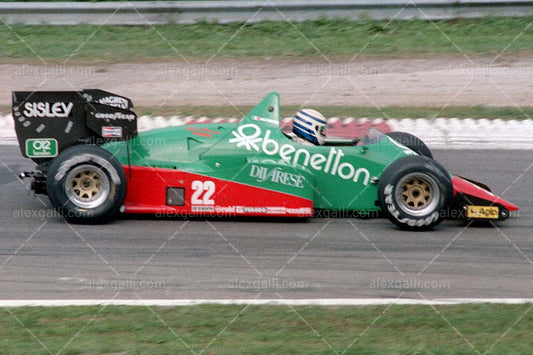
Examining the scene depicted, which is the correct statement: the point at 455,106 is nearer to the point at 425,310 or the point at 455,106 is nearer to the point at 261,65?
the point at 261,65

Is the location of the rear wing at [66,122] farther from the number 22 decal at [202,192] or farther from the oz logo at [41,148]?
the number 22 decal at [202,192]

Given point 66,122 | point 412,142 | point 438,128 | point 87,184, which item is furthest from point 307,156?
point 438,128

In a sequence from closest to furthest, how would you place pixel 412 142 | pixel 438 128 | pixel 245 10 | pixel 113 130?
pixel 113 130
pixel 412 142
pixel 438 128
pixel 245 10

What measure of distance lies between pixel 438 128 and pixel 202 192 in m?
5.09

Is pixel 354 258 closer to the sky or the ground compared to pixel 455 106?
closer to the ground

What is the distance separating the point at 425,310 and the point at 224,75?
383 inches

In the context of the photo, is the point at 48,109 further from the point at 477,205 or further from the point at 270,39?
the point at 270,39

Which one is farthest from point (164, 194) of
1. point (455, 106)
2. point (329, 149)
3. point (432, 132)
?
point (455, 106)

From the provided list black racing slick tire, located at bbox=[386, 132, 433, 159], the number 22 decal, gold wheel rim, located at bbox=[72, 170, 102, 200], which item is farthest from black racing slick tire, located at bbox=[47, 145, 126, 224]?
black racing slick tire, located at bbox=[386, 132, 433, 159]

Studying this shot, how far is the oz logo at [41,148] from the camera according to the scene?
8.24m

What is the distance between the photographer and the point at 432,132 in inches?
473

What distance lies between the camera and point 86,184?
8094 mm

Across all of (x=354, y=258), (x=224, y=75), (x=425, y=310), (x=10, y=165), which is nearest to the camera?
(x=425, y=310)

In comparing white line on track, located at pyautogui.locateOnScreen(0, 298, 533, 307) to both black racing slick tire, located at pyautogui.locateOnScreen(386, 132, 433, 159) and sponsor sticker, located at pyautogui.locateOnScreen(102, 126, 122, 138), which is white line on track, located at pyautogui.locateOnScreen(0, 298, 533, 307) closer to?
sponsor sticker, located at pyautogui.locateOnScreen(102, 126, 122, 138)
